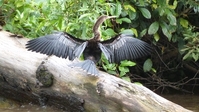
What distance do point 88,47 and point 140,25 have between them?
1.34 m

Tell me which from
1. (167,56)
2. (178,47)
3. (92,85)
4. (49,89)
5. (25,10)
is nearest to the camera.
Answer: (92,85)

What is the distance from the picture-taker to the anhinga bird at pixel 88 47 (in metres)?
2.78

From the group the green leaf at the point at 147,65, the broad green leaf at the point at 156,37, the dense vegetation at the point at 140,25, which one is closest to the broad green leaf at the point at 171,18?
the dense vegetation at the point at 140,25

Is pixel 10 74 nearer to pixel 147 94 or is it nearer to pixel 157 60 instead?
pixel 147 94

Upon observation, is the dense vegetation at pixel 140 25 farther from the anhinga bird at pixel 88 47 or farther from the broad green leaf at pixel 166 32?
the anhinga bird at pixel 88 47

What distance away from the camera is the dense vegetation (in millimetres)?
3369

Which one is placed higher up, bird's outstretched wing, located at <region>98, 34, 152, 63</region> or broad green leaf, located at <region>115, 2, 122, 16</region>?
broad green leaf, located at <region>115, 2, 122, 16</region>

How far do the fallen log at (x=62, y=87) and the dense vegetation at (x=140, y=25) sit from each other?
0.37m

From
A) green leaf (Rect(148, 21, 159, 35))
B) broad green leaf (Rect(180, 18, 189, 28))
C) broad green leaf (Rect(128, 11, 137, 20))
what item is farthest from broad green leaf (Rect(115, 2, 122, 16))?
broad green leaf (Rect(180, 18, 189, 28))

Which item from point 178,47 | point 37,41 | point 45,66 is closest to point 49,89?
point 45,66

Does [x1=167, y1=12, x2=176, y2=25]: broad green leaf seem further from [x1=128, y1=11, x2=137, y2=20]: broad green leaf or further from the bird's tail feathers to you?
the bird's tail feathers

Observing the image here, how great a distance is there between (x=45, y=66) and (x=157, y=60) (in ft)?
6.34

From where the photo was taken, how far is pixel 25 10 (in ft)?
11.8

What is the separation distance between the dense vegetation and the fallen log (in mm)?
366
